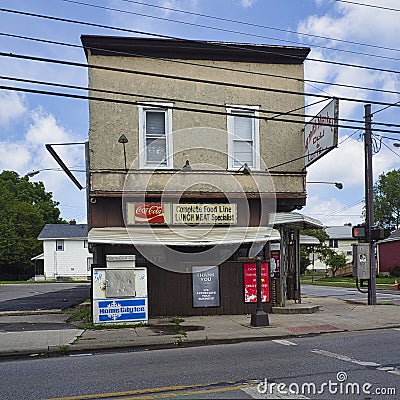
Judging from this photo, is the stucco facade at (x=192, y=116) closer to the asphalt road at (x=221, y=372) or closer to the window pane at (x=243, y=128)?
the window pane at (x=243, y=128)

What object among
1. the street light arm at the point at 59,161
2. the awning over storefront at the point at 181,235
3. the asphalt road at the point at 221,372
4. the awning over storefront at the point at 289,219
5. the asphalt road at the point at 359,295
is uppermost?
the street light arm at the point at 59,161

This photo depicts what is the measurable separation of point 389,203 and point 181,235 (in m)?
63.9

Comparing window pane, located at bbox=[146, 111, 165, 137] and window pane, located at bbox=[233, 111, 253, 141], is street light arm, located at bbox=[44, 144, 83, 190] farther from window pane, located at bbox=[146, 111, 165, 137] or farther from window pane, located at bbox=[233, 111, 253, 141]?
window pane, located at bbox=[233, 111, 253, 141]

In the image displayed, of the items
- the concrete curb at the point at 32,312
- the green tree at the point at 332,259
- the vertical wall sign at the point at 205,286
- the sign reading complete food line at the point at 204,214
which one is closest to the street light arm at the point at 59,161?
the sign reading complete food line at the point at 204,214

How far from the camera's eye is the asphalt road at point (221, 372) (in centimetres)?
698

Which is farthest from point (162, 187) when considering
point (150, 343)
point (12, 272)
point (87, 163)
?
point (12, 272)

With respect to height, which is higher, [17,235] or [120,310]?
[17,235]

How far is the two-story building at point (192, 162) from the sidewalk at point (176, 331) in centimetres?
171

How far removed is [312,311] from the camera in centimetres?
1645

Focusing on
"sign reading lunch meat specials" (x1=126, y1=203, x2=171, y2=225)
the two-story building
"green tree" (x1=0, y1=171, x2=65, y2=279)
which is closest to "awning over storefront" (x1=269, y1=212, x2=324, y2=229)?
the two-story building

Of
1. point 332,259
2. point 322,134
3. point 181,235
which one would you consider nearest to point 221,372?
point 181,235

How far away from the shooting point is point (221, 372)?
8148 millimetres

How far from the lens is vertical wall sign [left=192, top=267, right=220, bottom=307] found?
15758 millimetres

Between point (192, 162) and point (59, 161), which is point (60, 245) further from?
point (192, 162)
